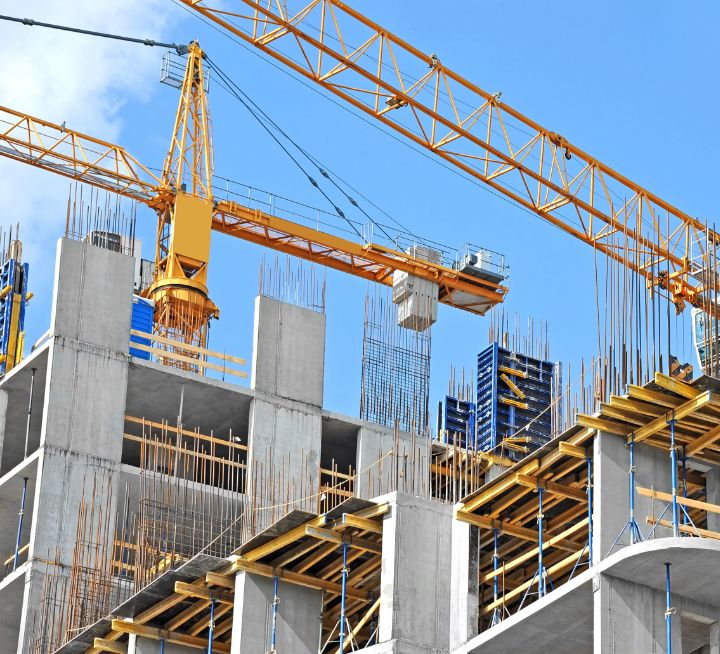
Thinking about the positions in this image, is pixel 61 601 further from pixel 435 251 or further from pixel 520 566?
pixel 435 251

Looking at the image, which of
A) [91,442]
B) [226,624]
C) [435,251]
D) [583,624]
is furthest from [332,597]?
[435,251]

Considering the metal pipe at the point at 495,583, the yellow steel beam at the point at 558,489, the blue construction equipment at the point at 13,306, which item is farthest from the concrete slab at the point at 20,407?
the yellow steel beam at the point at 558,489

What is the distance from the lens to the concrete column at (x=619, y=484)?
35.6 metres

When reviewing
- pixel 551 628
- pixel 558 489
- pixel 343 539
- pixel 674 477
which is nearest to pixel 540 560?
pixel 551 628

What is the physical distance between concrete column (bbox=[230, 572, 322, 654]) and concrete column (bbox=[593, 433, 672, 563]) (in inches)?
333

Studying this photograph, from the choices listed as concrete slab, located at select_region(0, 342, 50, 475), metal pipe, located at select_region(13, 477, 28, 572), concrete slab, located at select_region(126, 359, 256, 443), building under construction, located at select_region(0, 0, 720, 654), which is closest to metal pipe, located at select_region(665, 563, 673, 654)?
building under construction, located at select_region(0, 0, 720, 654)

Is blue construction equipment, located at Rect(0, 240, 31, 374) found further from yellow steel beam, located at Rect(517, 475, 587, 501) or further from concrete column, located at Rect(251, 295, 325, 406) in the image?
yellow steel beam, located at Rect(517, 475, 587, 501)

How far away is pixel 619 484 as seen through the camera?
118 feet

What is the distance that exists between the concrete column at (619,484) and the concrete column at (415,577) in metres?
4.65

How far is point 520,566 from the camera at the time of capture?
1626 inches

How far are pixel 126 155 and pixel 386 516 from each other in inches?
1306

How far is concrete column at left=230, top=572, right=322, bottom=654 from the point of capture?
41.1 metres

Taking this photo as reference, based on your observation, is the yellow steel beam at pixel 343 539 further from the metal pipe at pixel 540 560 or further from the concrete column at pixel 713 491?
the concrete column at pixel 713 491

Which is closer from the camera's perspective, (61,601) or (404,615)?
(404,615)
